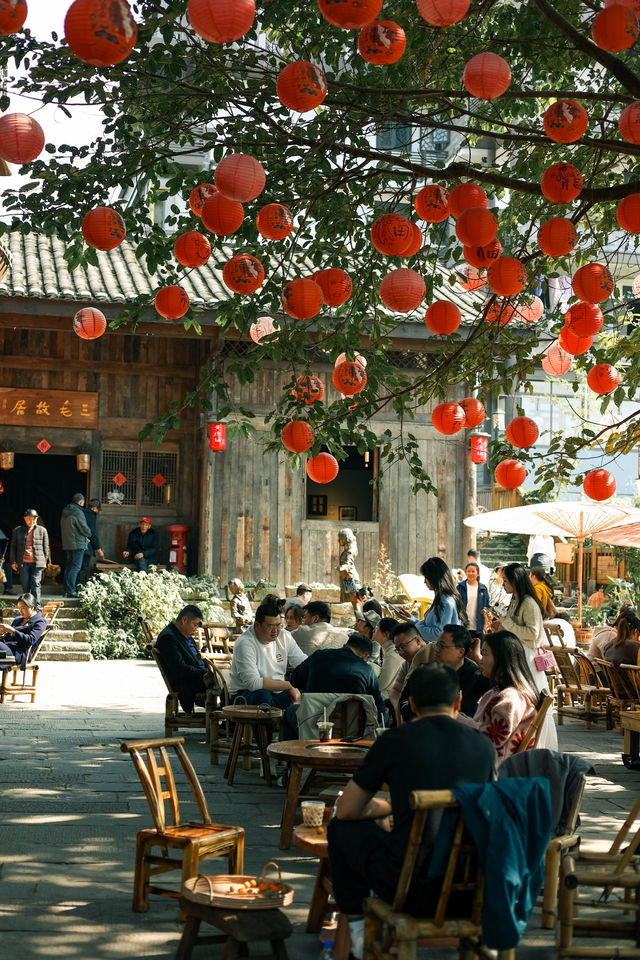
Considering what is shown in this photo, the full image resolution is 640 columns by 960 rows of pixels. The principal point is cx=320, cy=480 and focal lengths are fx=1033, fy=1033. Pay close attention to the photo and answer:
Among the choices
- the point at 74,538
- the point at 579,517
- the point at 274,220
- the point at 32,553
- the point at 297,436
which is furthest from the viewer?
the point at 74,538

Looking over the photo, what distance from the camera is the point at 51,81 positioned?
20.6ft

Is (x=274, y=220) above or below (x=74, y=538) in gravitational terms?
above

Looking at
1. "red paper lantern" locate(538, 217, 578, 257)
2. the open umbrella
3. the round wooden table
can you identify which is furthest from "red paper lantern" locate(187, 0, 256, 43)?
the open umbrella

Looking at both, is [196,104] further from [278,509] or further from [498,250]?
[278,509]

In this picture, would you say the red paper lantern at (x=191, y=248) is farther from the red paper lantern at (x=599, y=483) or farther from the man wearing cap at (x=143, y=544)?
the man wearing cap at (x=143, y=544)

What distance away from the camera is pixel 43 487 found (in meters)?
24.0

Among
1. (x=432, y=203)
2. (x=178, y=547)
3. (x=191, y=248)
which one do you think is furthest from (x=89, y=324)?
(x=178, y=547)

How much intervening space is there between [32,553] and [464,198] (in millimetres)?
11924

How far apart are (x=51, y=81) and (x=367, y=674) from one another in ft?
14.2

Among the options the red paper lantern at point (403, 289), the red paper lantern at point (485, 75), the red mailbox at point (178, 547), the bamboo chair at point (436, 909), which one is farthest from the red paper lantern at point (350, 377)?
the red mailbox at point (178, 547)

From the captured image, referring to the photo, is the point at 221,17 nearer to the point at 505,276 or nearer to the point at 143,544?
the point at 505,276

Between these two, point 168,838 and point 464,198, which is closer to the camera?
point 168,838

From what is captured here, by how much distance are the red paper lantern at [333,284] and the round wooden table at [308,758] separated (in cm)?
284

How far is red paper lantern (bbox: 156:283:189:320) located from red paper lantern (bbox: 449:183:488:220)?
1.87 meters
